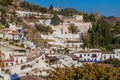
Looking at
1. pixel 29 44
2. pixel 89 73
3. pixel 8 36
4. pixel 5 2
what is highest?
pixel 5 2

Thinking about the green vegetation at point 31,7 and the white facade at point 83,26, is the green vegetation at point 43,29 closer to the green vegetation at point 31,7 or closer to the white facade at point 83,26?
the white facade at point 83,26

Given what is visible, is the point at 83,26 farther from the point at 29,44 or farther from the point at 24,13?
the point at 29,44

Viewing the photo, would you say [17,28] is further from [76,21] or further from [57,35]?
[76,21]

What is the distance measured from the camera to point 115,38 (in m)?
76.2

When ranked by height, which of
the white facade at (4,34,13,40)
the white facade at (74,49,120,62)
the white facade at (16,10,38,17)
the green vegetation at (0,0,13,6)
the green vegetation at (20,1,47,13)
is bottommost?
the white facade at (74,49,120,62)

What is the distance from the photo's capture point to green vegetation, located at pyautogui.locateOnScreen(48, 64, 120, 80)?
24.1 m

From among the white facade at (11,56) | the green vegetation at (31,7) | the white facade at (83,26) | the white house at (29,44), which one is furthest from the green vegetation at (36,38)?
the green vegetation at (31,7)

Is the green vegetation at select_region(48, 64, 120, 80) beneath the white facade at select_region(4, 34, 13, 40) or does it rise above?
above

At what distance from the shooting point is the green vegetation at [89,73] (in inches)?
949

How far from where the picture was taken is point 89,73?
2439 cm

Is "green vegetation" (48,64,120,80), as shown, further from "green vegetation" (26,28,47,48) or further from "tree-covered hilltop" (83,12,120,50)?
"tree-covered hilltop" (83,12,120,50)

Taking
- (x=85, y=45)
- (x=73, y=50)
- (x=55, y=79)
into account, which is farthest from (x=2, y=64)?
(x=85, y=45)

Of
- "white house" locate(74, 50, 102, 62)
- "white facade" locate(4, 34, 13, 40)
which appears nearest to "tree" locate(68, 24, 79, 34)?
"white house" locate(74, 50, 102, 62)

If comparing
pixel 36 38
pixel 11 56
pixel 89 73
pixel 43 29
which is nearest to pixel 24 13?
pixel 43 29
